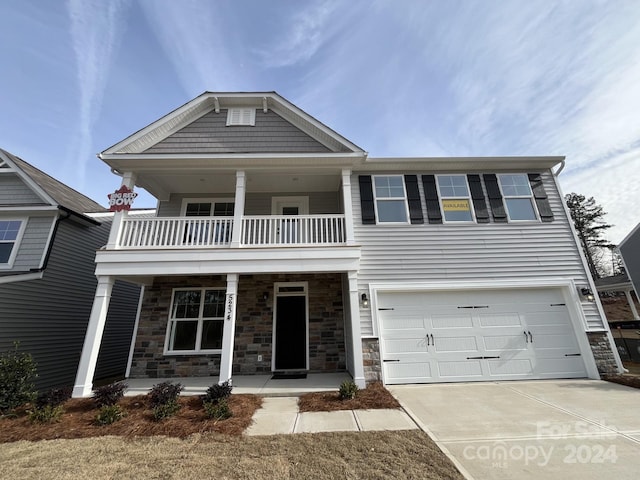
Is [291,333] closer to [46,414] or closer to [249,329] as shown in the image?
[249,329]

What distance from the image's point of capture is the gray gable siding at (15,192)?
826cm

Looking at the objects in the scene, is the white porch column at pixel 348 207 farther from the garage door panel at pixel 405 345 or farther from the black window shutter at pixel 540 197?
the black window shutter at pixel 540 197

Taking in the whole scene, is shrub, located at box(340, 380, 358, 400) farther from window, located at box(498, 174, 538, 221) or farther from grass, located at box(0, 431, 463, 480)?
window, located at box(498, 174, 538, 221)

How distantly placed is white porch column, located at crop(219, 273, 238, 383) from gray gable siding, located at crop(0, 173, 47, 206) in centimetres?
713

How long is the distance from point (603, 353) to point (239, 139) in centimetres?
1101

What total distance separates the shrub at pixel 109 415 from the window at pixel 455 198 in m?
8.43

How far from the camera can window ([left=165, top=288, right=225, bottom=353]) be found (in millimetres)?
7672

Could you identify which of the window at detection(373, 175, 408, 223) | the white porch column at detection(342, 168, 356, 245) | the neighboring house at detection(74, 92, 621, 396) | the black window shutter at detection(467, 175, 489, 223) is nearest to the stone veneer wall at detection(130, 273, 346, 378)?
the neighboring house at detection(74, 92, 621, 396)

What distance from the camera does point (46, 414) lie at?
14.7 feet

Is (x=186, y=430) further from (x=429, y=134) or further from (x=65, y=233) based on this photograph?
(x=429, y=134)

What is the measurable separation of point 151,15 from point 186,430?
9.30 meters

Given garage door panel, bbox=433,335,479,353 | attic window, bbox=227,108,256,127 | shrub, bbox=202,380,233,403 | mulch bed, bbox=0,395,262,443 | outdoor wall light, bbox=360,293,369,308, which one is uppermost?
attic window, bbox=227,108,256,127

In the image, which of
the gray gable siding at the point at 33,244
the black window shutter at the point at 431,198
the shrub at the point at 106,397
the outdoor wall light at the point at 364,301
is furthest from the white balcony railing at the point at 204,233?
the gray gable siding at the point at 33,244

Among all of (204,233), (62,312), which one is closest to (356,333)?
(204,233)
